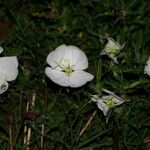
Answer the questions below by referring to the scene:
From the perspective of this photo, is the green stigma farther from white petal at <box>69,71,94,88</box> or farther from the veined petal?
the veined petal

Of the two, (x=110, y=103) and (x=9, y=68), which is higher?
(x=9, y=68)

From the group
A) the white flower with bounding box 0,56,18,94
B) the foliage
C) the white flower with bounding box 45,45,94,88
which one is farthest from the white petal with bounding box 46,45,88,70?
the white flower with bounding box 0,56,18,94

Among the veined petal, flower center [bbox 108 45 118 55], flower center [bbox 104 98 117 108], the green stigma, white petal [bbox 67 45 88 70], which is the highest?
Result: flower center [bbox 108 45 118 55]

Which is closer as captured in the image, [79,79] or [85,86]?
[79,79]

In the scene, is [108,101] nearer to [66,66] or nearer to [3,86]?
[66,66]

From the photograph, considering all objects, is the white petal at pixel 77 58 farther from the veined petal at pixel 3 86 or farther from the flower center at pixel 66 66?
the veined petal at pixel 3 86

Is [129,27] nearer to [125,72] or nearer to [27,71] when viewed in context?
[125,72]

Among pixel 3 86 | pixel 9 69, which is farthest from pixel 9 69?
pixel 3 86
